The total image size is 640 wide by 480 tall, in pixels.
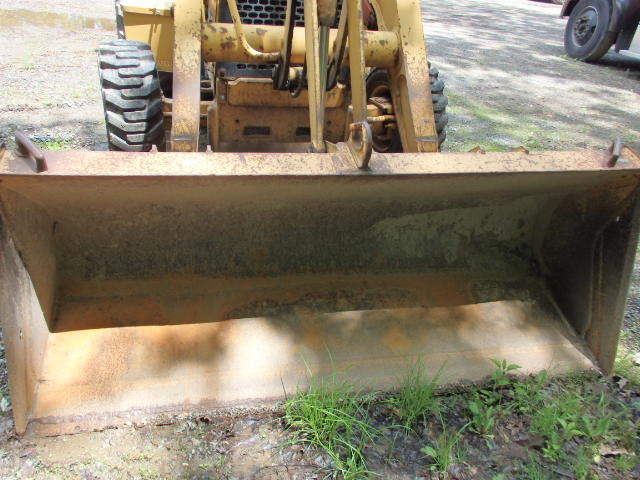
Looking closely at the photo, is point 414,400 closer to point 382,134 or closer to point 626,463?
point 626,463

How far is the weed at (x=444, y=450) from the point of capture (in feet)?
6.56

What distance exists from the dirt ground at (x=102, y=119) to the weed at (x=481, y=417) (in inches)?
3.2

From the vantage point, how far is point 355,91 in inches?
98.5

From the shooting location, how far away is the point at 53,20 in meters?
9.41

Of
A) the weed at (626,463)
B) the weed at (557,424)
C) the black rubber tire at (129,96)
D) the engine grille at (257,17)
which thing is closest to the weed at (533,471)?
the weed at (557,424)

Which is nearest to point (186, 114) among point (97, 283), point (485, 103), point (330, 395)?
point (97, 283)

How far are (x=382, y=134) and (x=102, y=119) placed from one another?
321 centimetres

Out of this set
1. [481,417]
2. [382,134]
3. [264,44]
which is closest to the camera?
[481,417]

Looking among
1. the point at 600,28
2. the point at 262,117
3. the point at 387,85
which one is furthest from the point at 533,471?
the point at 600,28

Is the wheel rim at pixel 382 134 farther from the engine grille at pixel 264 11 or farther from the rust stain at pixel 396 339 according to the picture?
the rust stain at pixel 396 339

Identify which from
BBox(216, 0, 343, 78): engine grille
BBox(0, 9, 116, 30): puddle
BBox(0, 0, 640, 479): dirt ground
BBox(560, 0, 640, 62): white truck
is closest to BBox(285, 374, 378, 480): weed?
BBox(0, 0, 640, 479): dirt ground

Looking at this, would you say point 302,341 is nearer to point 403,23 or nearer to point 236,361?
point 236,361

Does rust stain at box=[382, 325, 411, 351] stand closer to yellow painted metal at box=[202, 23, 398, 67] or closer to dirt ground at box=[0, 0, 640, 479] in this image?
dirt ground at box=[0, 0, 640, 479]

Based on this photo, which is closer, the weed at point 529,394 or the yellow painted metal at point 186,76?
the weed at point 529,394
